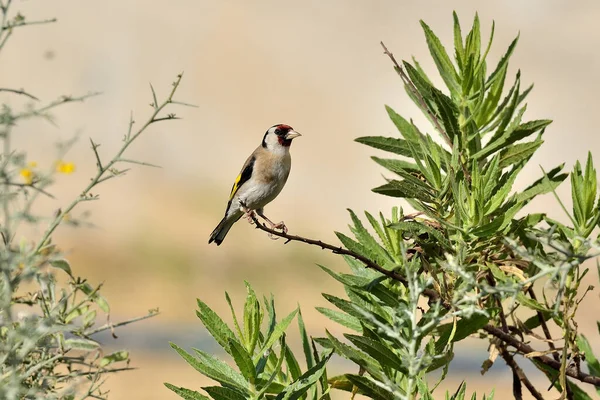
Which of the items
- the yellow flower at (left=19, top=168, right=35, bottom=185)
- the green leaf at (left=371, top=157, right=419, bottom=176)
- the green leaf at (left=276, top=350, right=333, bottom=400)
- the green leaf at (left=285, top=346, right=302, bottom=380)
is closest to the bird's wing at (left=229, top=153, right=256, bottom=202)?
the yellow flower at (left=19, top=168, right=35, bottom=185)

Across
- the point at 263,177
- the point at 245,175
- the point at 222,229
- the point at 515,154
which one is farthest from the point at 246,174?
the point at 515,154

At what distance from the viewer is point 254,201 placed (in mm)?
5742

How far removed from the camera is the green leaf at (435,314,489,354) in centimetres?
205

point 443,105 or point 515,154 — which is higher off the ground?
point 443,105

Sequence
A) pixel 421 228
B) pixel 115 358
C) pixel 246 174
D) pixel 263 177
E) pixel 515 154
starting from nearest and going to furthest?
pixel 421 228
pixel 515 154
pixel 115 358
pixel 263 177
pixel 246 174

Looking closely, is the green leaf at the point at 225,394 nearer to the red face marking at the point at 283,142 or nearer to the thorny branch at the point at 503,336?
the thorny branch at the point at 503,336

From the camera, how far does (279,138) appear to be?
247 inches

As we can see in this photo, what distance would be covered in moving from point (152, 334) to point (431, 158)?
1889 cm

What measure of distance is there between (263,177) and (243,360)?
3820mm

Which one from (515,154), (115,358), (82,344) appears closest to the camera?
(82,344)

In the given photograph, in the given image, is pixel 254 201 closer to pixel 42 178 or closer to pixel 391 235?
pixel 391 235

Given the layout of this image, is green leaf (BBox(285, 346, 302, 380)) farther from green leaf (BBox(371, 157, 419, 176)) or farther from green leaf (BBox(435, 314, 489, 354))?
green leaf (BBox(371, 157, 419, 176))

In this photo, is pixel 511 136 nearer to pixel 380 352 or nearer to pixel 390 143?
pixel 390 143

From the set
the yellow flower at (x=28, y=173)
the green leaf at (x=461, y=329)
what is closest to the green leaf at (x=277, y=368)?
the green leaf at (x=461, y=329)
